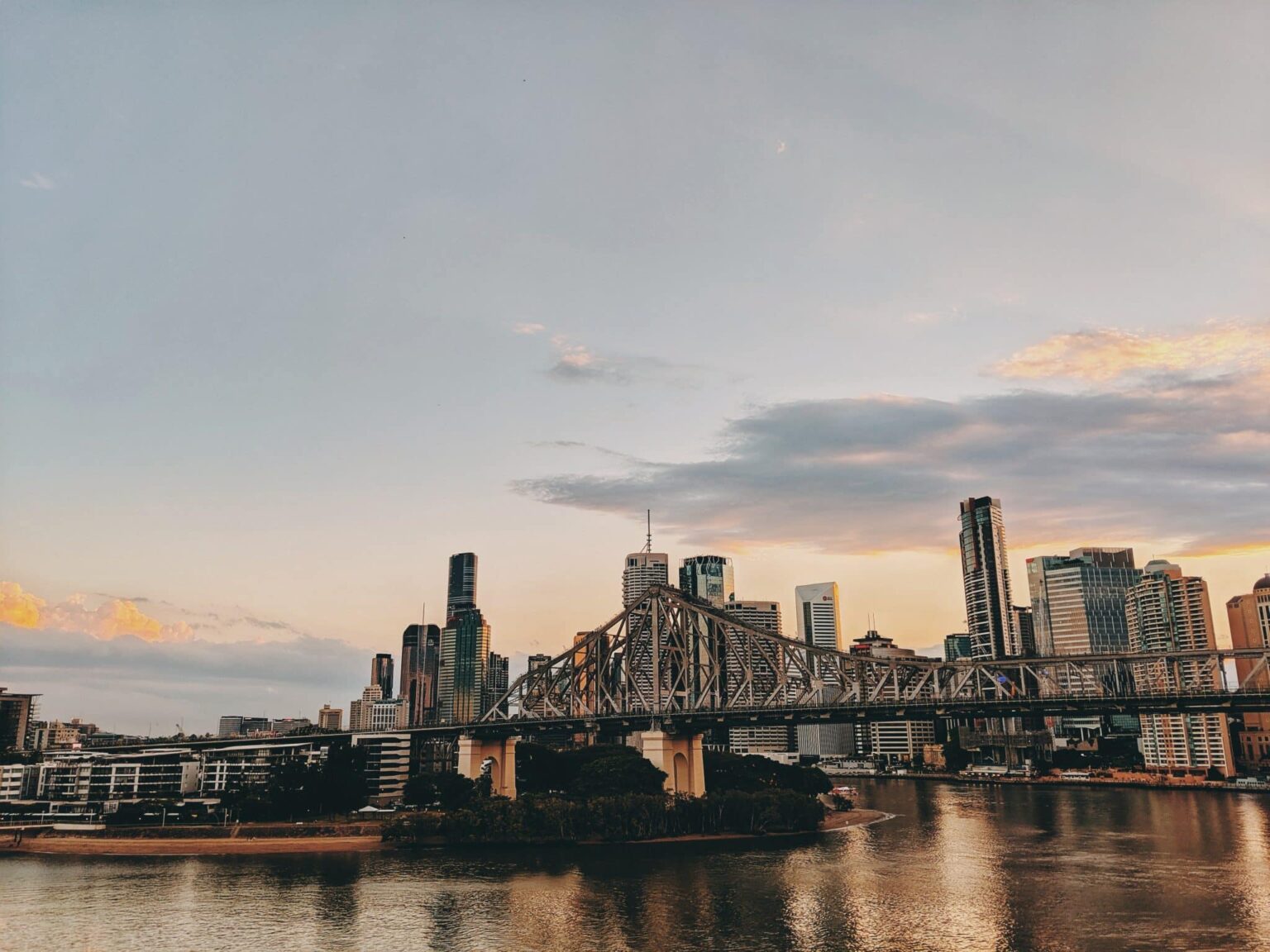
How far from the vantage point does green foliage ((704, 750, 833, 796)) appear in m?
139

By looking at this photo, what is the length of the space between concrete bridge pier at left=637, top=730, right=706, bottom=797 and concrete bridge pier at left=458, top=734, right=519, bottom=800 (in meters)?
28.1

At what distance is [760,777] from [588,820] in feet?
160

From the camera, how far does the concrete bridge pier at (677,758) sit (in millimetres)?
125500

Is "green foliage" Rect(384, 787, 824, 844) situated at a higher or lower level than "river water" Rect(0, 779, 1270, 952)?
higher

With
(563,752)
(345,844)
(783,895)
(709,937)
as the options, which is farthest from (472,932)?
(563,752)

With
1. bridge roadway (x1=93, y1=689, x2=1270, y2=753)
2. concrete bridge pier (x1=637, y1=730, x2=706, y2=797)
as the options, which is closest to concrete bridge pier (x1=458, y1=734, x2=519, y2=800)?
bridge roadway (x1=93, y1=689, x2=1270, y2=753)

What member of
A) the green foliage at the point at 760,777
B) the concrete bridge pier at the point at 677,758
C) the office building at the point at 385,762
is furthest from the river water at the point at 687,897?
the office building at the point at 385,762

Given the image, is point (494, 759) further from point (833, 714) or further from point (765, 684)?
point (833, 714)

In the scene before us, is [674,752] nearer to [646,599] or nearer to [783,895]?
[646,599]

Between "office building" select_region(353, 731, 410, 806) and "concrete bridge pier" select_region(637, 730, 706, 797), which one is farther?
"office building" select_region(353, 731, 410, 806)

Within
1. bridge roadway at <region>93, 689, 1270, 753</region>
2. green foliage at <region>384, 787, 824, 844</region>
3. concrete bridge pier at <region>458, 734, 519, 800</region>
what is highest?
bridge roadway at <region>93, 689, 1270, 753</region>

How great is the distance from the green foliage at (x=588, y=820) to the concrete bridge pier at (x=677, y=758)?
15.0 m

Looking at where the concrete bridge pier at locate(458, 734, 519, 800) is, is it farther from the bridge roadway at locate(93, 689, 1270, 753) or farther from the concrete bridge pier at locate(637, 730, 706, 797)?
the concrete bridge pier at locate(637, 730, 706, 797)

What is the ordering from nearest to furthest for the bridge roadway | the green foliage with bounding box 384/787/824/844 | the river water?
1. the river water
2. the bridge roadway
3. the green foliage with bounding box 384/787/824/844
